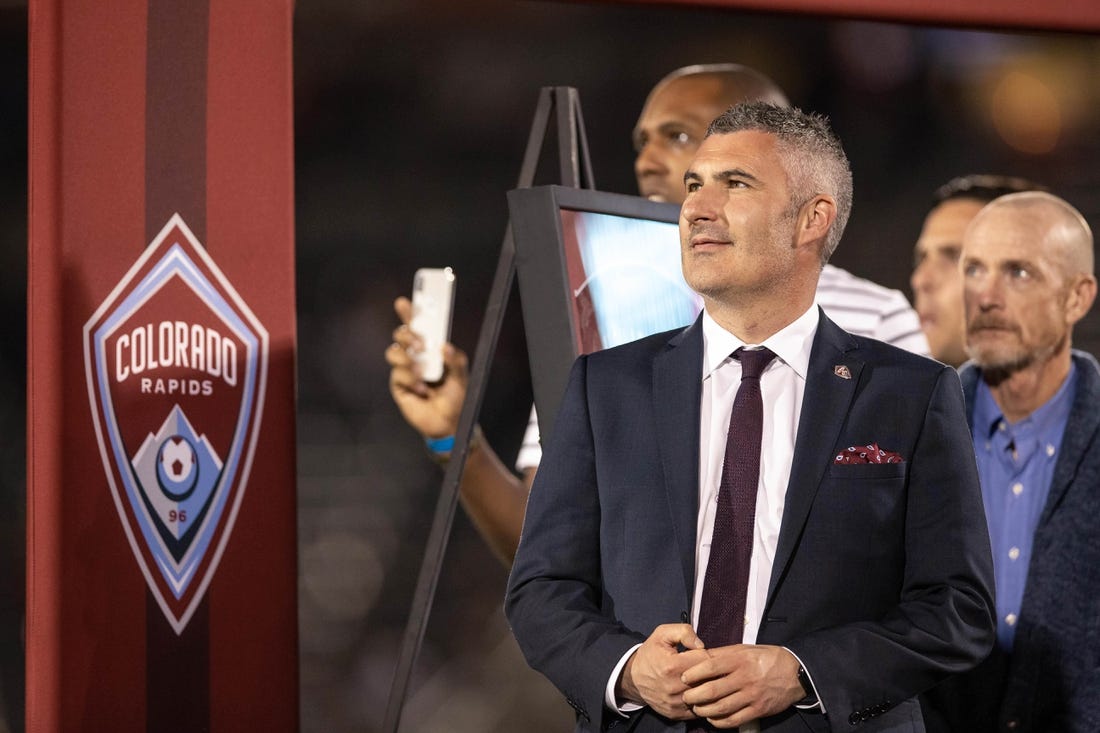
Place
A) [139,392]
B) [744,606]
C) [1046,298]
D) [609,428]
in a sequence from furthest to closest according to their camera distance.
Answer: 1. [1046,298]
2. [139,392]
3. [609,428]
4. [744,606]

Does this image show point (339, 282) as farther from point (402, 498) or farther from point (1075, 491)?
point (1075, 491)

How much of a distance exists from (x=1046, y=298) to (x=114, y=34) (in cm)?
214

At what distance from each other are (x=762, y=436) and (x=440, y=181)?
2205 mm

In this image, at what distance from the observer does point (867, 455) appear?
1.71 m

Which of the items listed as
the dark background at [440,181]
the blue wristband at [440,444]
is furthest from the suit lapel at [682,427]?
the dark background at [440,181]

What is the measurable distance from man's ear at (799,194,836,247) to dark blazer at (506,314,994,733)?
131mm

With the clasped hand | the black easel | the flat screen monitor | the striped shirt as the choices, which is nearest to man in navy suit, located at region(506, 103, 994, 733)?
the clasped hand

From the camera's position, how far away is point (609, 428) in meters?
1.81

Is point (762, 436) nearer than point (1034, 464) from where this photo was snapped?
Yes

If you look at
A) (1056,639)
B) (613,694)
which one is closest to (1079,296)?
(1056,639)

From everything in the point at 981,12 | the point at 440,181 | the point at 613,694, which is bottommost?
the point at 613,694

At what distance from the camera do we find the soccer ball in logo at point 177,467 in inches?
96.3

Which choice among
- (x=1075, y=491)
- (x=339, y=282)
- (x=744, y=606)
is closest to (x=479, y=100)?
(x=339, y=282)

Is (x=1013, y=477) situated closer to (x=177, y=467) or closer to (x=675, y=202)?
(x=675, y=202)
